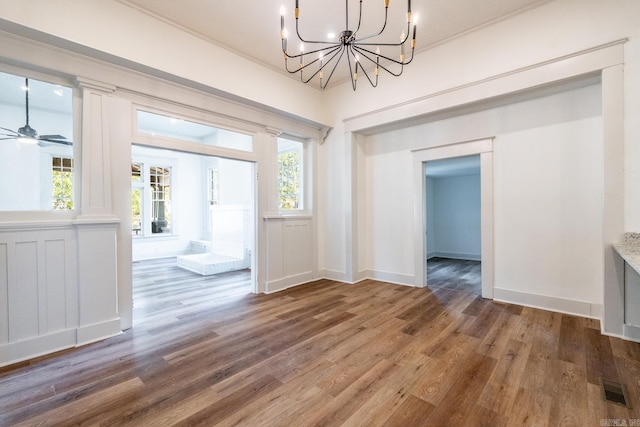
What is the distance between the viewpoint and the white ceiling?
2998 mm

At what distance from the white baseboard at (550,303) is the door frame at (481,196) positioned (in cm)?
16

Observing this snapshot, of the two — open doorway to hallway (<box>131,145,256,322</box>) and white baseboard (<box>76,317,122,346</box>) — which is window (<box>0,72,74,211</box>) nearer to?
white baseboard (<box>76,317,122,346</box>)

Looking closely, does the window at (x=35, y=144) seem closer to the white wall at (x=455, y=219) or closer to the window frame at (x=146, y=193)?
the window frame at (x=146, y=193)

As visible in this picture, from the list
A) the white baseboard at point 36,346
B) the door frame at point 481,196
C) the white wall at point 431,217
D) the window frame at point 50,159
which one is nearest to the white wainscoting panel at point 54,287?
the white baseboard at point 36,346

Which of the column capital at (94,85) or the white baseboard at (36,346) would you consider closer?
the white baseboard at (36,346)

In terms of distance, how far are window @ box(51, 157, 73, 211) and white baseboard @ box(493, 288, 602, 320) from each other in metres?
5.16

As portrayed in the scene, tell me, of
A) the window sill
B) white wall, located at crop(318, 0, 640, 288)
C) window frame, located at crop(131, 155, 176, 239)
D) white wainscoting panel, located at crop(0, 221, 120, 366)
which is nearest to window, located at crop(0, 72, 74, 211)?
white wainscoting panel, located at crop(0, 221, 120, 366)

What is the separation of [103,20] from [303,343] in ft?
12.3

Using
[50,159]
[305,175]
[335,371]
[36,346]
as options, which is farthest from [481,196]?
[36,346]

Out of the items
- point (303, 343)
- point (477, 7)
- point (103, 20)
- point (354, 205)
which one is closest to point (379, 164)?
point (354, 205)

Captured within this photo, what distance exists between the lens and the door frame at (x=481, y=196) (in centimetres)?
373

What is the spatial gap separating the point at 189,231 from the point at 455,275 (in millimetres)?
7317

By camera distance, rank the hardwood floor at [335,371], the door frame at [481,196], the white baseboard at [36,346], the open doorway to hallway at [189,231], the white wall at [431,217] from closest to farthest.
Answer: the hardwood floor at [335,371]
the white baseboard at [36,346]
the door frame at [481,196]
the open doorway to hallway at [189,231]
the white wall at [431,217]

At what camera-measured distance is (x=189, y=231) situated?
831 cm
